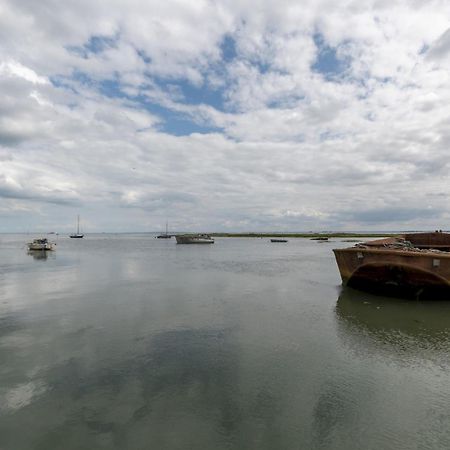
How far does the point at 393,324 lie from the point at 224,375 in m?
9.39

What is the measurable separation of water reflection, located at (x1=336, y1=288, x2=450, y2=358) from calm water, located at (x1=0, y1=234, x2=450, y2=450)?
0.26 ft

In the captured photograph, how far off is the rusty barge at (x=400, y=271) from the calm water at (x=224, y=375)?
109 centimetres

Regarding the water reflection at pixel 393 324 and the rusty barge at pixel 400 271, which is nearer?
the water reflection at pixel 393 324

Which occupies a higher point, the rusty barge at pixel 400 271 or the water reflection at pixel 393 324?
the rusty barge at pixel 400 271

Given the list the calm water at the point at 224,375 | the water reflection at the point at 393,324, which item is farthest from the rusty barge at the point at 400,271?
the calm water at the point at 224,375

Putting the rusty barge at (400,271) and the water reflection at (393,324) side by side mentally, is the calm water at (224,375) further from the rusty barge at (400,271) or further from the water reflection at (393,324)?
the rusty barge at (400,271)

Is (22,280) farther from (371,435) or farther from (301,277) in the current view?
(371,435)

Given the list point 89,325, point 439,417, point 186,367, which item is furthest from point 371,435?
point 89,325

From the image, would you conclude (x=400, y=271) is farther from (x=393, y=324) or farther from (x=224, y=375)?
(x=224, y=375)

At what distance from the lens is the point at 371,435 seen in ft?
23.4

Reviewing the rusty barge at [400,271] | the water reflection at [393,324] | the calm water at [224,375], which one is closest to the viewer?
the calm water at [224,375]

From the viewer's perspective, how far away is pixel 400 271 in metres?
19.8

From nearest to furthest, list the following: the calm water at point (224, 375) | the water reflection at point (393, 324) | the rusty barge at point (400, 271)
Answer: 1. the calm water at point (224, 375)
2. the water reflection at point (393, 324)
3. the rusty barge at point (400, 271)

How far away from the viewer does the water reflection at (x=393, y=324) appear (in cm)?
1299
